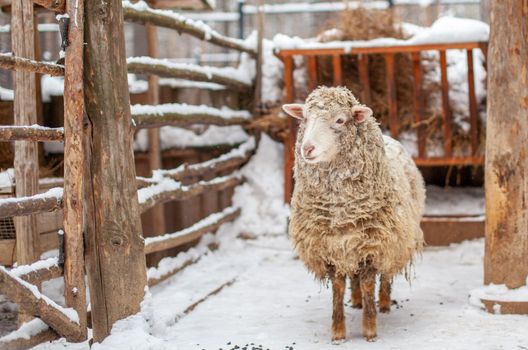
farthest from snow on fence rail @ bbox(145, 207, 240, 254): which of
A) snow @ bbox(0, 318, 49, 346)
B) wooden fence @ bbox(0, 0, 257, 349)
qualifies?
snow @ bbox(0, 318, 49, 346)

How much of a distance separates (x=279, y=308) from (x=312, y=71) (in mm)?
3100

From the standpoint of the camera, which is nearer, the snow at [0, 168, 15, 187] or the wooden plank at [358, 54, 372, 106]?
the snow at [0, 168, 15, 187]

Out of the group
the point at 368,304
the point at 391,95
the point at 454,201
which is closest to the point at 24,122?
the point at 368,304

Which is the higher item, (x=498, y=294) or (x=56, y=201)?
(x=56, y=201)

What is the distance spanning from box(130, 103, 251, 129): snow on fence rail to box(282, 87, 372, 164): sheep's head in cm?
163

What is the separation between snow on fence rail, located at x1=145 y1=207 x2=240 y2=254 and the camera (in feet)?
17.5

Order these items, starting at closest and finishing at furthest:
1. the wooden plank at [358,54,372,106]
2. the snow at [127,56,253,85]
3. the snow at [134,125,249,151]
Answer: the snow at [127,56,253,85]
the snow at [134,125,249,151]
the wooden plank at [358,54,372,106]

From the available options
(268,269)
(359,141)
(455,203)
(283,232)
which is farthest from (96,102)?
(455,203)

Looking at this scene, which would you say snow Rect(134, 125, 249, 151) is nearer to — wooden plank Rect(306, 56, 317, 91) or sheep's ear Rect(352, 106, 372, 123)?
wooden plank Rect(306, 56, 317, 91)

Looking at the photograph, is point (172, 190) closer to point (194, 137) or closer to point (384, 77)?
point (194, 137)

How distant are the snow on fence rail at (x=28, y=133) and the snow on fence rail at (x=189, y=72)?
1.69 metres

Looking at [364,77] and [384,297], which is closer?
[384,297]

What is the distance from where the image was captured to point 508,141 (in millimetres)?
4621

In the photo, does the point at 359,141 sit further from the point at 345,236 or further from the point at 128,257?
the point at 128,257
